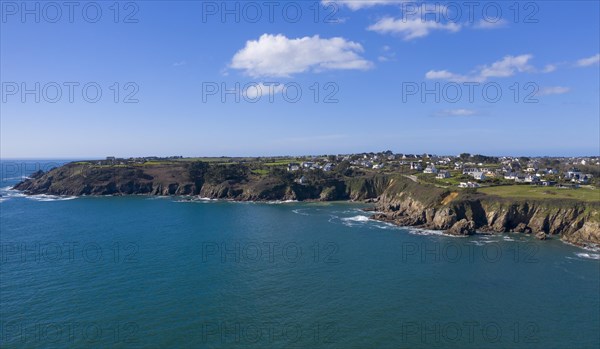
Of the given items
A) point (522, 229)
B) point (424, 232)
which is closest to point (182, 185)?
point (424, 232)

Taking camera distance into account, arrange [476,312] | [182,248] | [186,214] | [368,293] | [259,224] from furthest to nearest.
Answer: [186,214]
[259,224]
[182,248]
[368,293]
[476,312]

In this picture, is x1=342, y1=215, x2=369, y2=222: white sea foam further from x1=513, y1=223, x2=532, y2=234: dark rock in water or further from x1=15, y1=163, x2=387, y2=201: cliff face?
x1=15, y1=163, x2=387, y2=201: cliff face

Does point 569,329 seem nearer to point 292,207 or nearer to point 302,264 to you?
point 302,264

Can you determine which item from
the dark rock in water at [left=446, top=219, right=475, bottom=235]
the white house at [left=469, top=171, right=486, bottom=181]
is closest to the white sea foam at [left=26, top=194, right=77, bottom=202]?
the dark rock in water at [left=446, top=219, right=475, bottom=235]

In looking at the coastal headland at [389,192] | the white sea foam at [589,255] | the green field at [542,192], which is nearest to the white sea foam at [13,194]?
the coastal headland at [389,192]

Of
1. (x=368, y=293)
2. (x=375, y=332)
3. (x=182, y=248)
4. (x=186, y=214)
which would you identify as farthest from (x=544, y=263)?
(x=186, y=214)

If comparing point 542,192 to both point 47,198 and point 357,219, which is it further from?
point 47,198

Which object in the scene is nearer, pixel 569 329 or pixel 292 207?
pixel 569 329
